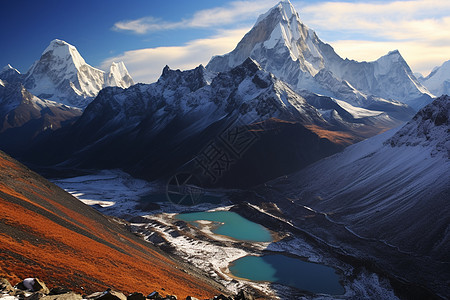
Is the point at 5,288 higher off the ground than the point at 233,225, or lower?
higher

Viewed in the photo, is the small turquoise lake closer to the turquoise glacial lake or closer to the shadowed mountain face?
the turquoise glacial lake

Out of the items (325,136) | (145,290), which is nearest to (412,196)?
(145,290)

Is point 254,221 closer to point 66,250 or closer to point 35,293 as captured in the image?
point 66,250

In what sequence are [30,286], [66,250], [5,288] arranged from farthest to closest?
1. [66,250]
2. [30,286]
3. [5,288]

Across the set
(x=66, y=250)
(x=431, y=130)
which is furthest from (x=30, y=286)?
(x=431, y=130)

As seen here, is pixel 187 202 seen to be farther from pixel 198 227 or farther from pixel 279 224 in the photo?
pixel 279 224

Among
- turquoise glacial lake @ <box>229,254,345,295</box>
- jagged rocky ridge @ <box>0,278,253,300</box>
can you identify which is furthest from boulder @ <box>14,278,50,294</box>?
turquoise glacial lake @ <box>229,254,345,295</box>
